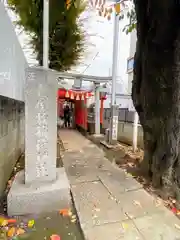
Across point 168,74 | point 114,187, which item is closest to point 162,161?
point 114,187

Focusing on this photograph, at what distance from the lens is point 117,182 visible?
3395mm

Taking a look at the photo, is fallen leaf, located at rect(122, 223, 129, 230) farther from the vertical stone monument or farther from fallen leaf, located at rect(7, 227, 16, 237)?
fallen leaf, located at rect(7, 227, 16, 237)

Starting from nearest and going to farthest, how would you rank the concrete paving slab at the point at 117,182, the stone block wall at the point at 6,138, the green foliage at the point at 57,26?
the stone block wall at the point at 6,138, the concrete paving slab at the point at 117,182, the green foliage at the point at 57,26

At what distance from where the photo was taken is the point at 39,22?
5.38m

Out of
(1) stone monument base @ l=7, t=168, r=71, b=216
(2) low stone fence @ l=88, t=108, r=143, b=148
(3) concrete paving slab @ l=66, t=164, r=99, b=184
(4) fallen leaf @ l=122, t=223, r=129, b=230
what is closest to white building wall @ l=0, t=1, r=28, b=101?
(1) stone monument base @ l=7, t=168, r=71, b=216

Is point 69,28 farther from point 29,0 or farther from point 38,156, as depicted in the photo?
point 38,156

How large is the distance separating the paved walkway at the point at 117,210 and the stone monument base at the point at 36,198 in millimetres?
296

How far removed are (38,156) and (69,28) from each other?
15.6 feet

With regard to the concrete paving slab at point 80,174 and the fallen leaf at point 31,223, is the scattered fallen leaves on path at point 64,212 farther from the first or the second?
the concrete paving slab at point 80,174

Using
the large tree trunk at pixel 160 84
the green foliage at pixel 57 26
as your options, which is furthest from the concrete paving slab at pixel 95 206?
the green foliage at pixel 57 26

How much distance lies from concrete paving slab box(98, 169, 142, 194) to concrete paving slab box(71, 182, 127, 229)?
16 cm

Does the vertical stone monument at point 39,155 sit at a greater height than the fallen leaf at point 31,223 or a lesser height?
greater

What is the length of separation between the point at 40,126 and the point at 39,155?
1.62 ft

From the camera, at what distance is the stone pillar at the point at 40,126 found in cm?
256
